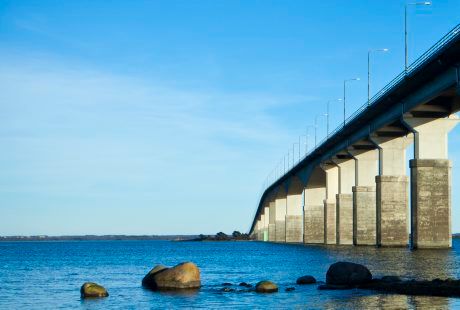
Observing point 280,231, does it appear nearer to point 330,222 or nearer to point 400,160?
point 330,222

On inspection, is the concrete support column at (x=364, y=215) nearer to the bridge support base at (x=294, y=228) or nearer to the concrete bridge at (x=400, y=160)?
the concrete bridge at (x=400, y=160)

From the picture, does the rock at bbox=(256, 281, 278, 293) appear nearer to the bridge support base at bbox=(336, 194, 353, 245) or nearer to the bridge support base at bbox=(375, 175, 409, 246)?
the bridge support base at bbox=(375, 175, 409, 246)

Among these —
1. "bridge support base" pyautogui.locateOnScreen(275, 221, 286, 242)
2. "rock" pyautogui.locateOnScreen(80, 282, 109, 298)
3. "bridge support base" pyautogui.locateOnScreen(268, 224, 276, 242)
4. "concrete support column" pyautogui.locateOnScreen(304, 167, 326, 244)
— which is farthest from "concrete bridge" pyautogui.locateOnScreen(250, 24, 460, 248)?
"bridge support base" pyautogui.locateOnScreen(268, 224, 276, 242)

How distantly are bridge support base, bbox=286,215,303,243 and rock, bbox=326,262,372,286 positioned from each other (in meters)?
103

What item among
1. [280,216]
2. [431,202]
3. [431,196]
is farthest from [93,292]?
[280,216]

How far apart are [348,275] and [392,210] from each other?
121 ft

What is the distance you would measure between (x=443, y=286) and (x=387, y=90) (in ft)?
112

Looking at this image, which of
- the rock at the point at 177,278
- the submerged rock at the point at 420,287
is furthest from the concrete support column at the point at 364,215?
the submerged rock at the point at 420,287

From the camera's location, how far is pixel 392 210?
225 feet

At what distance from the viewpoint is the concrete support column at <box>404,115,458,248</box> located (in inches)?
2253

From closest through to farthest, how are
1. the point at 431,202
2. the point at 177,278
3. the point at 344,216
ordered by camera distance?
the point at 177,278 → the point at 431,202 → the point at 344,216

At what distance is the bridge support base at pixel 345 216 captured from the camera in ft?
291

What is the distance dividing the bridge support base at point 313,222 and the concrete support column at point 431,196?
2164 inches

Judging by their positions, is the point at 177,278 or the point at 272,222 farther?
the point at 272,222
